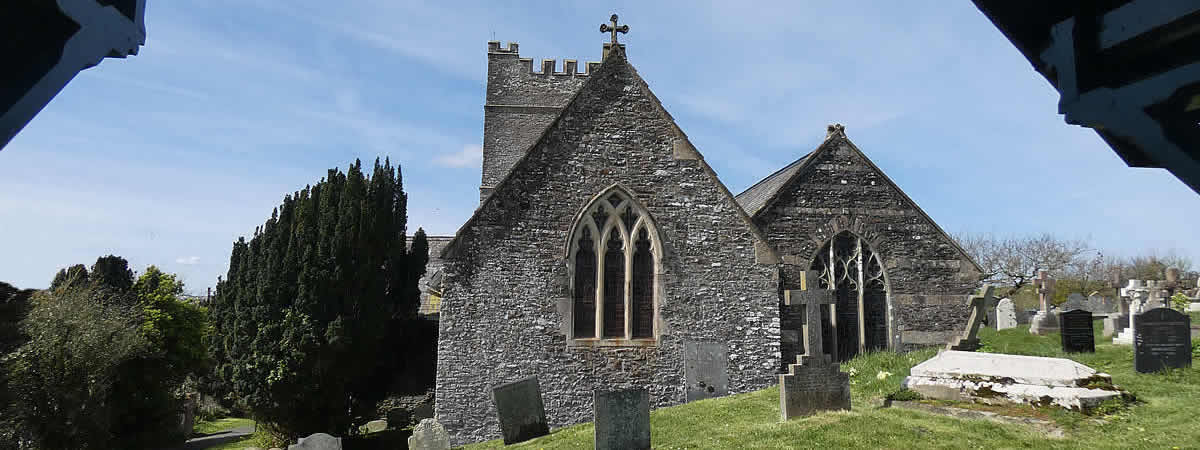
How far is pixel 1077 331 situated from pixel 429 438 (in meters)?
11.7

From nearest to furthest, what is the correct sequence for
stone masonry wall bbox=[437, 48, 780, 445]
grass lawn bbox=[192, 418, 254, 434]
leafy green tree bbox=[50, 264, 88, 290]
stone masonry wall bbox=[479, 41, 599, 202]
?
stone masonry wall bbox=[437, 48, 780, 445] < leafy green tree bbox=[50, 264, 88, 290] < grass lawn bbox=[192, 418, 254, 434] < stone masonry wall bbox=[479, 41, 599, 202]

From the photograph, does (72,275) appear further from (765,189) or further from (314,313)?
(765,189)

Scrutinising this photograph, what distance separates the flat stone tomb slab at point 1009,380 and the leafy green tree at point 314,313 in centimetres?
990

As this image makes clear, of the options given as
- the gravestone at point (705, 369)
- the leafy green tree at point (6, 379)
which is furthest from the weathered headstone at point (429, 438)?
the leafy green tree at point (6, 379)

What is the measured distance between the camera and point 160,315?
19.7m

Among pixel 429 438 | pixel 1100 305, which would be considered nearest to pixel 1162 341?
pixel 429 438

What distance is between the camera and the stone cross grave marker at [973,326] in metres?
11.8

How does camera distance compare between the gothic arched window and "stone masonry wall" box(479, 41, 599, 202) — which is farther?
"stone masonry wall" box(479, 41, 599, 202)

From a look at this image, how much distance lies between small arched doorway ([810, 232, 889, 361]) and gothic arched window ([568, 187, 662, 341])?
394 centimetres

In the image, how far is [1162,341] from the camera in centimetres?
1073

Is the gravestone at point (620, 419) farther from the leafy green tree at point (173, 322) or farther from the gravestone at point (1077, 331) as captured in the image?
the leafy green tree at point (173, 322)

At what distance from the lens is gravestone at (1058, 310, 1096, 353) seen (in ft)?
43.1

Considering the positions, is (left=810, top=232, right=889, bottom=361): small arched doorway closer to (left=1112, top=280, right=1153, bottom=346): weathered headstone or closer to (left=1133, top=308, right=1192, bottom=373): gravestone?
(left=1112, top=280, right=1153, bottom=346): weathered headstone

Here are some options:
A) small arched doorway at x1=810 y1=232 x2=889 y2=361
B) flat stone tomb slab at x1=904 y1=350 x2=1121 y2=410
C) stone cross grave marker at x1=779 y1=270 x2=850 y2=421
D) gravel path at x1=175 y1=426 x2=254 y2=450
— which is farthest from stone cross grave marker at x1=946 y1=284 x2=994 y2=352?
gravel path at x1=175 y1=426 x2=254 y2=450
